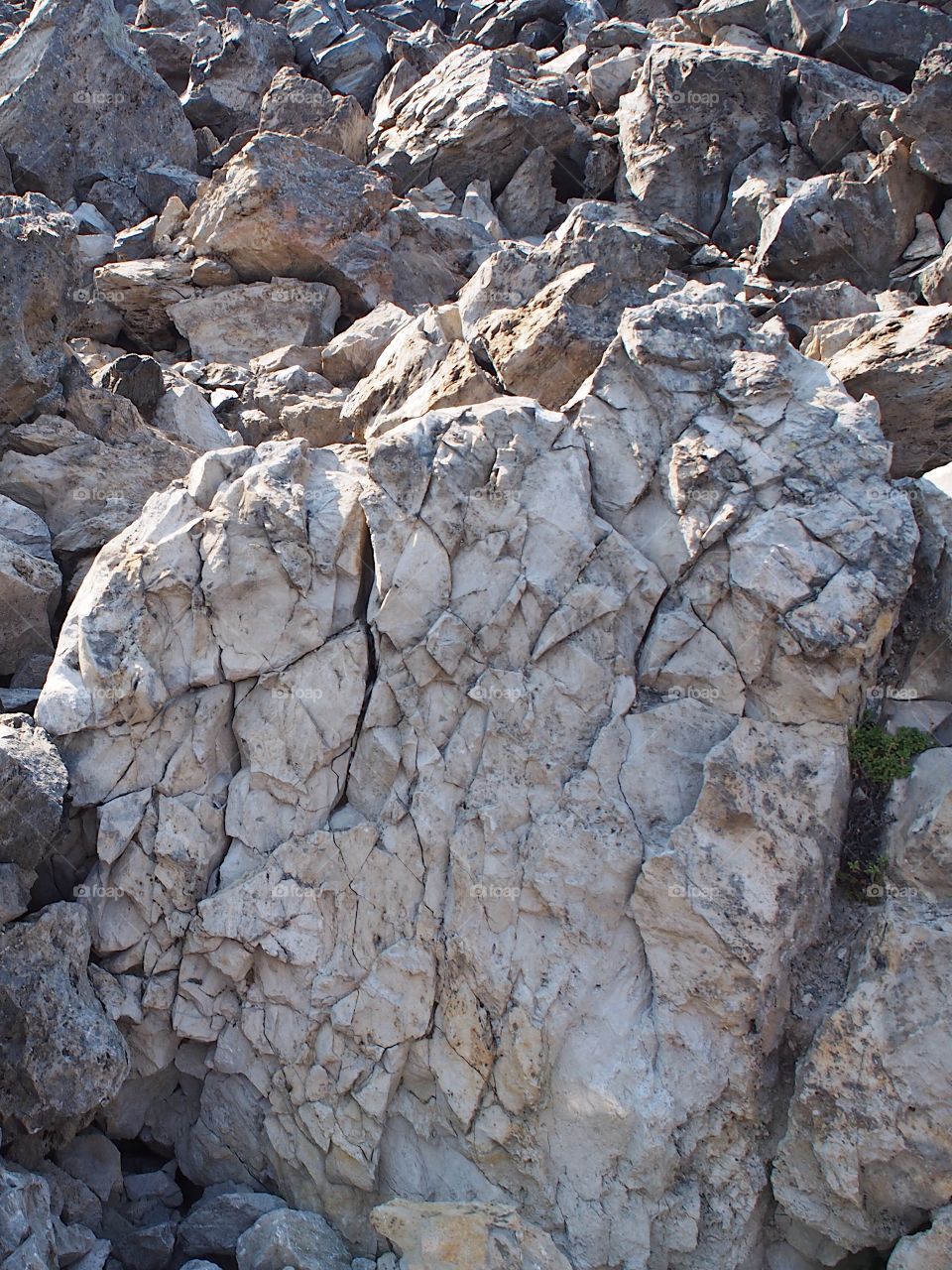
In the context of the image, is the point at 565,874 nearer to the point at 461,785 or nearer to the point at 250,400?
the point at 461,785

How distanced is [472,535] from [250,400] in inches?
355

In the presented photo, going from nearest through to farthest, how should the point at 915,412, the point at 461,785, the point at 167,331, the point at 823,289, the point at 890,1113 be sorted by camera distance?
1. the point at 890,1113
2. the point at 461,785
3. the point at 915,412
4. the point at 823,289
5. the point at 167,331

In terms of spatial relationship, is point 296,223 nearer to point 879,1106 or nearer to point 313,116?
point 313,116

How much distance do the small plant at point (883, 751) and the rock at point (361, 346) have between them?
11218mm

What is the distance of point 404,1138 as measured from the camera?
10039 millimetres

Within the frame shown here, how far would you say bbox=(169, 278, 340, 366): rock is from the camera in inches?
839

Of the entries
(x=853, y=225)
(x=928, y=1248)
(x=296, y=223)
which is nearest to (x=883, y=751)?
(x=928, y=1248)

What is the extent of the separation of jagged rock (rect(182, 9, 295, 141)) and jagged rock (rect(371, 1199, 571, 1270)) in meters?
29.7

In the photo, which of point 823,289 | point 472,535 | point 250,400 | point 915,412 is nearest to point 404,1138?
point 472,535

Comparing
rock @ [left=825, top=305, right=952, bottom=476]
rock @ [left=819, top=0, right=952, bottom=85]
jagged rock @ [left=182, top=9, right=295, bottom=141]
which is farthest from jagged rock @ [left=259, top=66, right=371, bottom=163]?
rock @ [left=825, top=305, right=952, bottom=476]

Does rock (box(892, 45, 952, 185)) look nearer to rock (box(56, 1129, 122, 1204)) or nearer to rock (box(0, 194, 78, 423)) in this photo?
rock (box(0, 194, 78, 423))

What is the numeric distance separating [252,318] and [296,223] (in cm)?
223

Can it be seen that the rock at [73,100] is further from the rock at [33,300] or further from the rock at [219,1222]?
the rock at [219,1222]

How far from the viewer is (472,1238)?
8758 mm
